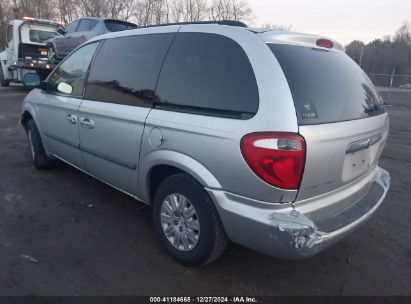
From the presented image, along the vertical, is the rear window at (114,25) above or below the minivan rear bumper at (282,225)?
above

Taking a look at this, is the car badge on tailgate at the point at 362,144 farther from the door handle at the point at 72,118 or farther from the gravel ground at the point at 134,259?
the door handle at the point at 72,118

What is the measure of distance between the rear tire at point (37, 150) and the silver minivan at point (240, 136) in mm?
1711

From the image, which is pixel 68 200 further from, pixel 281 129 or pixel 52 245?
pixel 281 129

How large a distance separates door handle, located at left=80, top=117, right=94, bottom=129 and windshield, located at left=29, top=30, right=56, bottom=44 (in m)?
12.8

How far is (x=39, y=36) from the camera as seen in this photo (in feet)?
47.6

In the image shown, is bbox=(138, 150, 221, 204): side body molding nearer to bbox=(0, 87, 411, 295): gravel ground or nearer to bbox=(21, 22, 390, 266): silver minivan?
bbox=(21, 22, 390, 266): silver minivan

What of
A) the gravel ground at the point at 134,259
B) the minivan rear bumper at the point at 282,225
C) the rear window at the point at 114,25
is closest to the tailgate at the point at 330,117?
the minivan rear bumper at the point at 282,225

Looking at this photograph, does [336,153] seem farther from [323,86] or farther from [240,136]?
[240,136]

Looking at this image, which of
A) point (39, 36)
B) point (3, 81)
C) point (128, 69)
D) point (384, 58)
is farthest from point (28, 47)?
point (384, 58)

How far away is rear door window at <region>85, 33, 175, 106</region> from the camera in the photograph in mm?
3086

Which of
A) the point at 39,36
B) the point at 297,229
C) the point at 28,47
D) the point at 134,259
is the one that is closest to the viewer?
the point at 297,229

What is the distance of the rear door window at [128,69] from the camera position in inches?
121

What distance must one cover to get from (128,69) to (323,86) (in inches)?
71.3

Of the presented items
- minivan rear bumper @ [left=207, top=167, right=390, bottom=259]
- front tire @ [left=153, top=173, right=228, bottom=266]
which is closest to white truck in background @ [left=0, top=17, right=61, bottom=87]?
front tire @ [left=153, top=173, right=228, bottom=266]
